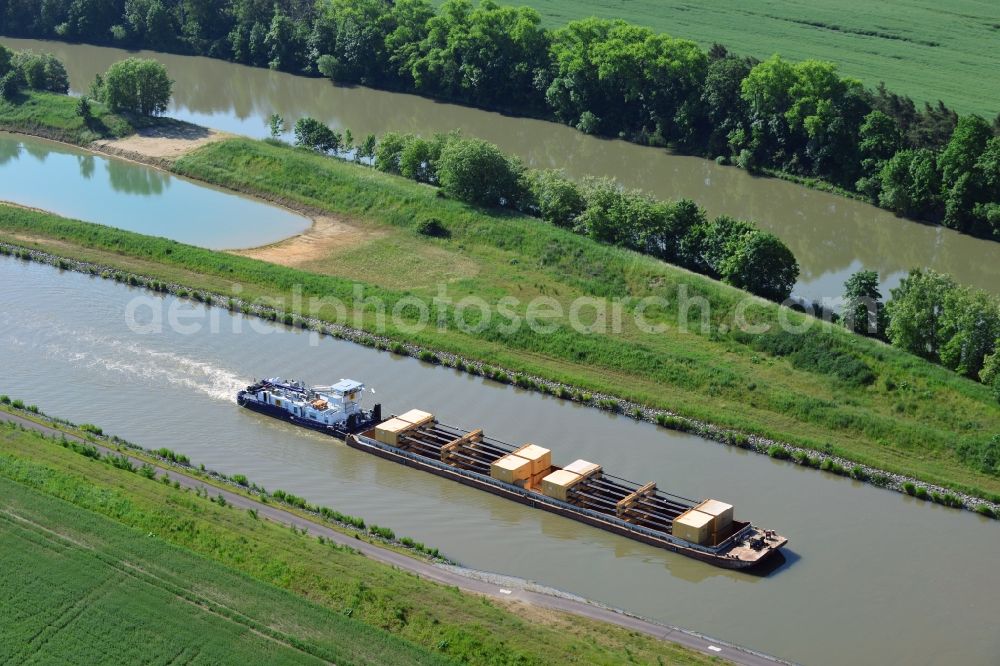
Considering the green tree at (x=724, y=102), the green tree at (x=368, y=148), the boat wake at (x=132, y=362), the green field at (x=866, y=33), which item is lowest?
the boat wake at (x=132, y=362)

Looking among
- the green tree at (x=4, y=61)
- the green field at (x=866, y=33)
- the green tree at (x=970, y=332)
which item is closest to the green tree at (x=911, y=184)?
the green field at (x=866, y=33)

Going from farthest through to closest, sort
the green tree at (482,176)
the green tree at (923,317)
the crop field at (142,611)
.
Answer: the green tree at (482,176), the green tree at (923,317), the crop field at (142,611)

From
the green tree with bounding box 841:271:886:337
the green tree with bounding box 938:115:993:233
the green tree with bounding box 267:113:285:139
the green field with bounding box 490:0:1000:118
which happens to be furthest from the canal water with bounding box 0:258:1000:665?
the green field with bounding box 490:0:1000:118

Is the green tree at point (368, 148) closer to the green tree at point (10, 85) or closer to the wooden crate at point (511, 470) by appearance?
the green tree at point (10, 85)

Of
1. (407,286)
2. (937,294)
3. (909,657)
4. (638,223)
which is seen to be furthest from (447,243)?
(909,657)

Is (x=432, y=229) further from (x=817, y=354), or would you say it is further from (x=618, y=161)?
(x=817, y=354)

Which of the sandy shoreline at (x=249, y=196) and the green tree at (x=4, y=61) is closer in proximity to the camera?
the sandy shoreline at (x=249, y=196)

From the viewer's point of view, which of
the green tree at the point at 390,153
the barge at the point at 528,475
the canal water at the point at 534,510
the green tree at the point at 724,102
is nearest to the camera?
the canal water at the point at 534,510

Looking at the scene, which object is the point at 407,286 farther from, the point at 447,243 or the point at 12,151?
the point at 12,151
